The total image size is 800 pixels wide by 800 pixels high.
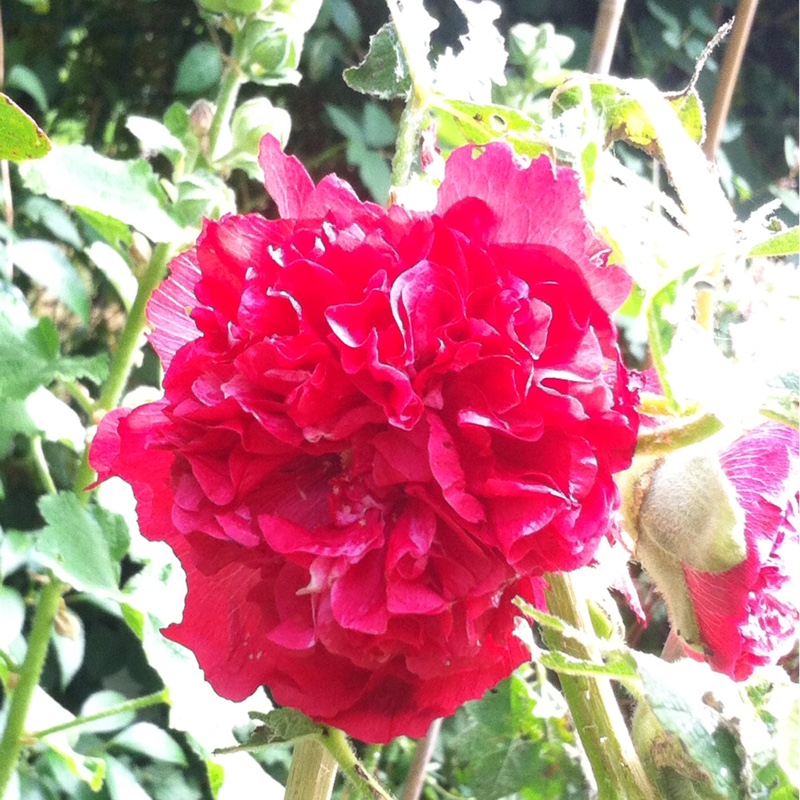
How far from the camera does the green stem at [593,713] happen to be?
0.16m

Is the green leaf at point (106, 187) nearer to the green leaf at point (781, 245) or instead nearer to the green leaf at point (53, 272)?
the green leaf at point (53, 272)

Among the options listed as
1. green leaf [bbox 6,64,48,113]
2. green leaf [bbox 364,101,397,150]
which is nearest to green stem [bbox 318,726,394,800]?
green leaf [bbox 364,101,397,150]

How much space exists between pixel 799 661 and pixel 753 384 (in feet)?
0.75

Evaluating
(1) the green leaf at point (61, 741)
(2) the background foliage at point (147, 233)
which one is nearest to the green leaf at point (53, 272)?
(2) the background foliage at point (147, 233)

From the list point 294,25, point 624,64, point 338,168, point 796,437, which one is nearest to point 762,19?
point 624,64

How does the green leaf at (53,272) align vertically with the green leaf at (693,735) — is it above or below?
below

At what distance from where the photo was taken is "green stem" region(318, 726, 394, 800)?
0.16 meters

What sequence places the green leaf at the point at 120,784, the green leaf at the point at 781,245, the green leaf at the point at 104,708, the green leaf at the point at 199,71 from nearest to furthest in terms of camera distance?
the green leaf at the point at 781,245 → the green leaf at the point at 120,784 → the green leaf at the point at 104,708 → the green leaf at the point at 199,71

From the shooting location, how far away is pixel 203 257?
0.17 meters

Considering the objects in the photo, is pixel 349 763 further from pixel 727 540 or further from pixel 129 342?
pixel 129 342

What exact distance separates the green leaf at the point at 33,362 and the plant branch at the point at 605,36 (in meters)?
0.25

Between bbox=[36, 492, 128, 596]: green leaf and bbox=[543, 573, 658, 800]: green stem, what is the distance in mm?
235

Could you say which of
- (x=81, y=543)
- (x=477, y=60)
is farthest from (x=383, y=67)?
(x=81, y=543)

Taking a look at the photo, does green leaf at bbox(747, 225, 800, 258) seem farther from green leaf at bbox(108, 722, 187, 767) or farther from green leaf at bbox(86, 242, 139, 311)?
green leaf at bbox(108, 722, 187, 767)
